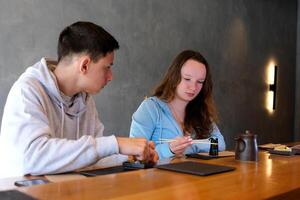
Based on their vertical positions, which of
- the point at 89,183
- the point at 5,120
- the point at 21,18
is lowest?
the point at 89,183

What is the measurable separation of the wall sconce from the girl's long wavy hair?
3.59m

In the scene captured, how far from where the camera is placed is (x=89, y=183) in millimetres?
1020

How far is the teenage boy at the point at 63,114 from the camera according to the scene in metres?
1.29

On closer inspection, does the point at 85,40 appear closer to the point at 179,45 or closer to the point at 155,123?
the point at 155,123

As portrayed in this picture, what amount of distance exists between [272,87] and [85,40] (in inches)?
191

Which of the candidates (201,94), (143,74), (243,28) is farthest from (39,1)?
(243,28)

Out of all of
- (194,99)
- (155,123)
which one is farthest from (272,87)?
(155,123)

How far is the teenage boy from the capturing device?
1286mm

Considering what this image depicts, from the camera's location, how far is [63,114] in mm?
1630

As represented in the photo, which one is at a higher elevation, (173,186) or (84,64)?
(84,64)

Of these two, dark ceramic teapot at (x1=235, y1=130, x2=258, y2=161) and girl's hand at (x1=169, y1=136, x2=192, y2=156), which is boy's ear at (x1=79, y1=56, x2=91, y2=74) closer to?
girl's hand at (x1=169, y1=136, x2=192, y2=156)

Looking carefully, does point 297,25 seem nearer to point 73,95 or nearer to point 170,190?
point 73,95

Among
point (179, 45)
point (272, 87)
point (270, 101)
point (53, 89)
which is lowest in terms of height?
point (53, 89)

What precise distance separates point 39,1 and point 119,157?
1929 mm
